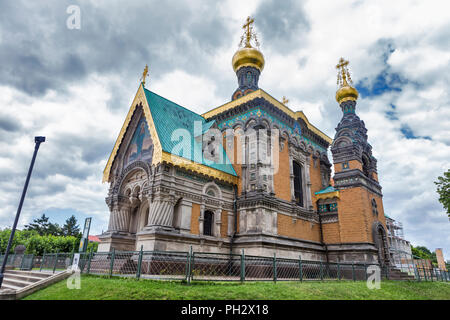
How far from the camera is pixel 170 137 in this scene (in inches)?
554

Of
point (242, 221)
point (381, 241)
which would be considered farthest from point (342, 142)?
point (242, 221)

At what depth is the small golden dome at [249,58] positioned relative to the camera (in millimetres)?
20125

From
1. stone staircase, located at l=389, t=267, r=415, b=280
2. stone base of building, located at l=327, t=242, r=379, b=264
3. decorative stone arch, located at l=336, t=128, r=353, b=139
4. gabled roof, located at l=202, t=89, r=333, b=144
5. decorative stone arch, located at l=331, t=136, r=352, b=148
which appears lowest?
stone staircase, located at l=389, t=267, r=415, b=280

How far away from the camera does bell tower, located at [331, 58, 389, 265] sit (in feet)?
53.4

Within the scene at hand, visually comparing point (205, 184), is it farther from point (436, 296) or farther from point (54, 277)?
point (436, 296)

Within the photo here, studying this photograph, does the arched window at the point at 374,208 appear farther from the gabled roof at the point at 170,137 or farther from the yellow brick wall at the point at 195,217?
the yellow brick wall at the point at 195,217

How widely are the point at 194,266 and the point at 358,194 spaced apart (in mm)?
10779

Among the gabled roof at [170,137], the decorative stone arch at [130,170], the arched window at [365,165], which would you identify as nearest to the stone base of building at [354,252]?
the arched window at [365,165]

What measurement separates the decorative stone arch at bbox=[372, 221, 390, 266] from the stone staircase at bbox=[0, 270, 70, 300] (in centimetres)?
1502

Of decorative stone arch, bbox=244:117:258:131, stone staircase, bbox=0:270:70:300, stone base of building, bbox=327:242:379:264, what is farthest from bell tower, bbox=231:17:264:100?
stone staircase, bbox=0:270:70:300

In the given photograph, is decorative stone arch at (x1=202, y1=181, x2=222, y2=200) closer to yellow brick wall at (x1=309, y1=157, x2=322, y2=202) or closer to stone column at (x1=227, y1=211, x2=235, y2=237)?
stone column at (x1=227, y1=211, x2=235, y2=237)

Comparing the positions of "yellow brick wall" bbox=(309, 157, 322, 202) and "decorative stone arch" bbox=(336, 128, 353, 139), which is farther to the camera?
"decorative stone arch" bbox=(336, 128, 353, 139)

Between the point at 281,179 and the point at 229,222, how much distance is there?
3.80 metres
